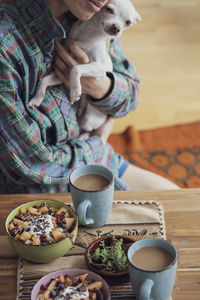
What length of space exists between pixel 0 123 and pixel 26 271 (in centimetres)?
45

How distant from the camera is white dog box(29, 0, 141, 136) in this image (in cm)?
139

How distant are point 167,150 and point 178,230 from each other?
5.32ft

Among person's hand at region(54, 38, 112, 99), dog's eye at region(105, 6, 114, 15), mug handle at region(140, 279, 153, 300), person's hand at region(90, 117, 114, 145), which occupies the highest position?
dog's eye at region(105, 6, 114, 15)

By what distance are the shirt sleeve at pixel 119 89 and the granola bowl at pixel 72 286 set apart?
747 mm

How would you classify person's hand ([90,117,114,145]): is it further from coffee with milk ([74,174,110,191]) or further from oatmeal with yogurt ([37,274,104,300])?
oatmeal with yogurt ([37,274,104,300])

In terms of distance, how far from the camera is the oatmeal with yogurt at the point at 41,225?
1.03 meters

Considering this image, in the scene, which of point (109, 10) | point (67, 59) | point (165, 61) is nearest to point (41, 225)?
point (67, 59)

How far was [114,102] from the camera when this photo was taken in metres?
1.59

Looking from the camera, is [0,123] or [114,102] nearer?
[0,123]

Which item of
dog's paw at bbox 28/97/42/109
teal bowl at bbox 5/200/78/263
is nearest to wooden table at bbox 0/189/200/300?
teal bowl at bbox 5/200/78/263

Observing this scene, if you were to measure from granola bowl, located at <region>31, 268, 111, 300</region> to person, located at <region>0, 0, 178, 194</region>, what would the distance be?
0.50 meters

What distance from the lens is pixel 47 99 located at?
1.43 metres

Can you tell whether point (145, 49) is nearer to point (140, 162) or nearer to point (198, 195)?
point (140, 162)

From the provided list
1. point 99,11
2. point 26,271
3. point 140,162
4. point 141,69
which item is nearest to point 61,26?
point 99,11
